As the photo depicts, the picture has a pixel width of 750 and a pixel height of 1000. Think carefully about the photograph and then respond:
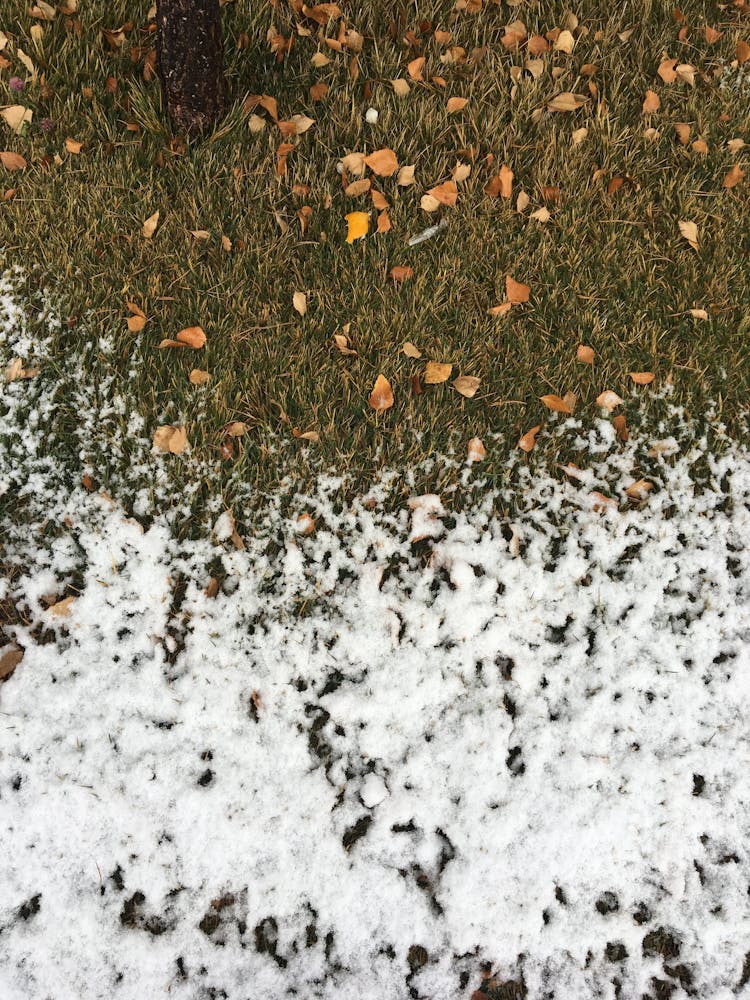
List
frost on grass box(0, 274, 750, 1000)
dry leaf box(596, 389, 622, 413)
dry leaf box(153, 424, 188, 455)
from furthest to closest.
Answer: dry leaf box(596, 389, 622, 413), dry leaf box(153, 424, 188, 455), frost on grass box(0, 274, 750, 1000)

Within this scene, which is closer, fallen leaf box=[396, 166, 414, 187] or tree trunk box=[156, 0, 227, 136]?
tree trunk box=[156, 0, 227, 136]

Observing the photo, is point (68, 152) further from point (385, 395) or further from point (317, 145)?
point (385, 395)

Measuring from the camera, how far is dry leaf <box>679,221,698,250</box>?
92.2 inches

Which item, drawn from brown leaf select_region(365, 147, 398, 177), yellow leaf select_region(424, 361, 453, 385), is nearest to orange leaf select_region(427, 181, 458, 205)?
brown leaf select_region(365, 147, 398, 177)

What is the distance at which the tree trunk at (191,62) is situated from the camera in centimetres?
210

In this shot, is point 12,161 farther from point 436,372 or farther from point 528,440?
point 528,440

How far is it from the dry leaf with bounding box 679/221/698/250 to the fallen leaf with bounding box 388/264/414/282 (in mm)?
958

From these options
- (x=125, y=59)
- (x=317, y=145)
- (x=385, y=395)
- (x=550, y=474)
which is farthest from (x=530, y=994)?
(x=125, y=59)

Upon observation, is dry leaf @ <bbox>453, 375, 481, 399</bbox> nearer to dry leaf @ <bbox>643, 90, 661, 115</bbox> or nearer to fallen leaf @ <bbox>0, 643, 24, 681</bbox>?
dry leaf @ <bbox>643, 90, 661, 115</bbox>

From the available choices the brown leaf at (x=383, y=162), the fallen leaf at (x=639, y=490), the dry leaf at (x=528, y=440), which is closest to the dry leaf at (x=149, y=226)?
the brown leaf at (x=383, y=162)

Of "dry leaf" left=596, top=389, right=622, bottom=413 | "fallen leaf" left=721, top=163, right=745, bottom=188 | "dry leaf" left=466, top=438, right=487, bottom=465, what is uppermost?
"fallen leaf" left=721, top=163, right=745, bottom=188

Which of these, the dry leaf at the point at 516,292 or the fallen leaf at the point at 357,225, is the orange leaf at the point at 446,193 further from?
the dry leaf at the point at 516,292

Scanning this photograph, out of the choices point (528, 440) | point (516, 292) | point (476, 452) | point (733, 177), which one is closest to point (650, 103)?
point (733, 177)

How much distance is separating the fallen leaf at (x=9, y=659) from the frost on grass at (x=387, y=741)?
0.09ft
